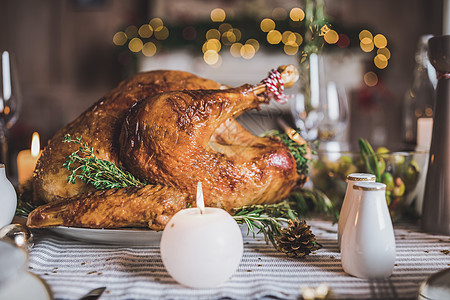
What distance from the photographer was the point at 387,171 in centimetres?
83

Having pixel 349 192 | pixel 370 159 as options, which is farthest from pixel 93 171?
pixel 370 159

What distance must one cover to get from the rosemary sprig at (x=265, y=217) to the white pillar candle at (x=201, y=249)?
0.50 feet

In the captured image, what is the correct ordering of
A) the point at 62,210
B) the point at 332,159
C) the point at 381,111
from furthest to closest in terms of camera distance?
the point at 381,111 → the point at 332,159 → the point at 62,210

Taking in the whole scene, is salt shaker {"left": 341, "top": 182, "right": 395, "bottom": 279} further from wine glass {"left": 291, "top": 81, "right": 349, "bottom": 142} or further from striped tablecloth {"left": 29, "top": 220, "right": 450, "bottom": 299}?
wine glass {"left": 291, "top": 81, "right": 349, "bottom": 142}

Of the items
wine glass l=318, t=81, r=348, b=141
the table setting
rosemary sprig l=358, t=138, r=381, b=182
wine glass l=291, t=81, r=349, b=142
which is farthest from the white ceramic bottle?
wine glass l=318, t=81, r=348, b=141

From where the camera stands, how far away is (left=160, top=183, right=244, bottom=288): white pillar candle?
491 mm

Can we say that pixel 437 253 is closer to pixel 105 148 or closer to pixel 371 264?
pixel 371 264

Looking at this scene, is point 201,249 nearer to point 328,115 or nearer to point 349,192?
point 349,192

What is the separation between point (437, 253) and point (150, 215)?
19.4 inches

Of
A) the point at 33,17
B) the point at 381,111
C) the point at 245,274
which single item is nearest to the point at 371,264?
the point at 245,274

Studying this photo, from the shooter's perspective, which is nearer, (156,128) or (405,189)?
(156,128)

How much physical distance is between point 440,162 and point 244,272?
46 centimetres

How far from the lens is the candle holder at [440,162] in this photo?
744mm

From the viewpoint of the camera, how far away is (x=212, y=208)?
54cm
